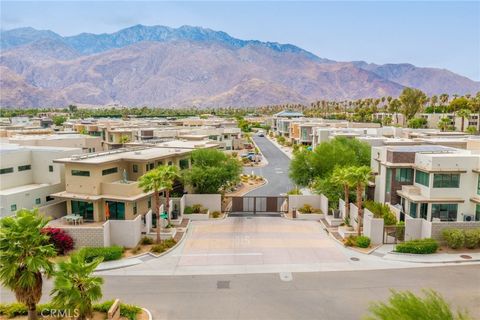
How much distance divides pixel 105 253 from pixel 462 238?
24.0 meters

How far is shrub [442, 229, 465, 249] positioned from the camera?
27.1 meters

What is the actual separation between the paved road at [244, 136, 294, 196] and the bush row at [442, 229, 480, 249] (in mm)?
23533

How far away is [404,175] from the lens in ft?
109

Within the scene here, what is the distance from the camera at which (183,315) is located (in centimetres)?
1917

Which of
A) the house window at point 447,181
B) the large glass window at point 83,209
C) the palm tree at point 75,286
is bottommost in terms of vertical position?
the large glass window at point 83,209

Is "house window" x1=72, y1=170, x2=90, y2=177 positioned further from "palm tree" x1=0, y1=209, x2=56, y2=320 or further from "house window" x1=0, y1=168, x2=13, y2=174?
"palm tree" x1=0, y1=209, x2=56, y2=320

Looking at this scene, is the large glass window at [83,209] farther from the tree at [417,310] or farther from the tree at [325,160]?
the tree at [417,310]

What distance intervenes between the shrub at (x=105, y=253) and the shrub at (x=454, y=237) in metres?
22.5

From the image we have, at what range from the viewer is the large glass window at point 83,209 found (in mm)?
32250

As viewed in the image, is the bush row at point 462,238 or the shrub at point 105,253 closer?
the shrub at point 105,253

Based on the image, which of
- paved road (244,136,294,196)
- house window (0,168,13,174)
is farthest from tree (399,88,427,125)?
house window (0,168,13,174)

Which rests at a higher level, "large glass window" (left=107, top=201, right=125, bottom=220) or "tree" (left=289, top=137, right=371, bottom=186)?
"tree" (left=289, top=137, right=371, bottom=186)

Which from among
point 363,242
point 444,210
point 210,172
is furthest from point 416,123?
point 363,242

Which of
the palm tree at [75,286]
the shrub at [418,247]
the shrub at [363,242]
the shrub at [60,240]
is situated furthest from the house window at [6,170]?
the shrub at [418,247]
